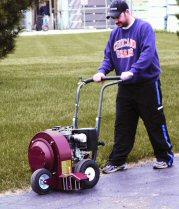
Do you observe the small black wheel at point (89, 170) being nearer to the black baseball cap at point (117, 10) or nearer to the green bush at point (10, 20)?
the black baseball cap at point (117, 10)

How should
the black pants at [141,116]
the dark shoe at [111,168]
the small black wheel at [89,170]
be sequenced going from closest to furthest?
the small black wheel at [89,170] < the black pants at [141,116] < the dark shoe at [111,168]

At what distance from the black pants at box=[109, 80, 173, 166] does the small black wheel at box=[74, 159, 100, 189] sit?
2.54 feet

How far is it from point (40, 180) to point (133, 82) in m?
1.44

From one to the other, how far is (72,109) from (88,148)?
4.74 metres

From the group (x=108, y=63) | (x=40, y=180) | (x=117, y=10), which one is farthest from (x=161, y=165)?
(x=117, y=10)

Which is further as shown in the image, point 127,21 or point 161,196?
point 127,21

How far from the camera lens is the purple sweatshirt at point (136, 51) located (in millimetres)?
6180

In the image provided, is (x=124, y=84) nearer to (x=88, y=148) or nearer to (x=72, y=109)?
(x=88, y=148)

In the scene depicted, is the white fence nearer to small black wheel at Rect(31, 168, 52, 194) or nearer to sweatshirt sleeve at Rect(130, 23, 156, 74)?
sweatshirt sleeve at Rect(130, 23, 156, 74)

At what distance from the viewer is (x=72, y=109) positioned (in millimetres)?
10672

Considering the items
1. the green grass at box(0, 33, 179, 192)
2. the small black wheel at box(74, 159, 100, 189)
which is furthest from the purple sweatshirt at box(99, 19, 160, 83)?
the green grass at box(0, 33, 179, 192)

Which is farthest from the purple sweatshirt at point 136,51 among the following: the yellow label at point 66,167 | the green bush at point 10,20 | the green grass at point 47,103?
the green bush at point 10,20

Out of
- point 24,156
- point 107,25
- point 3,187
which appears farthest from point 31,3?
point 107,25

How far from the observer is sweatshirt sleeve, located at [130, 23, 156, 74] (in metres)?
6.13
